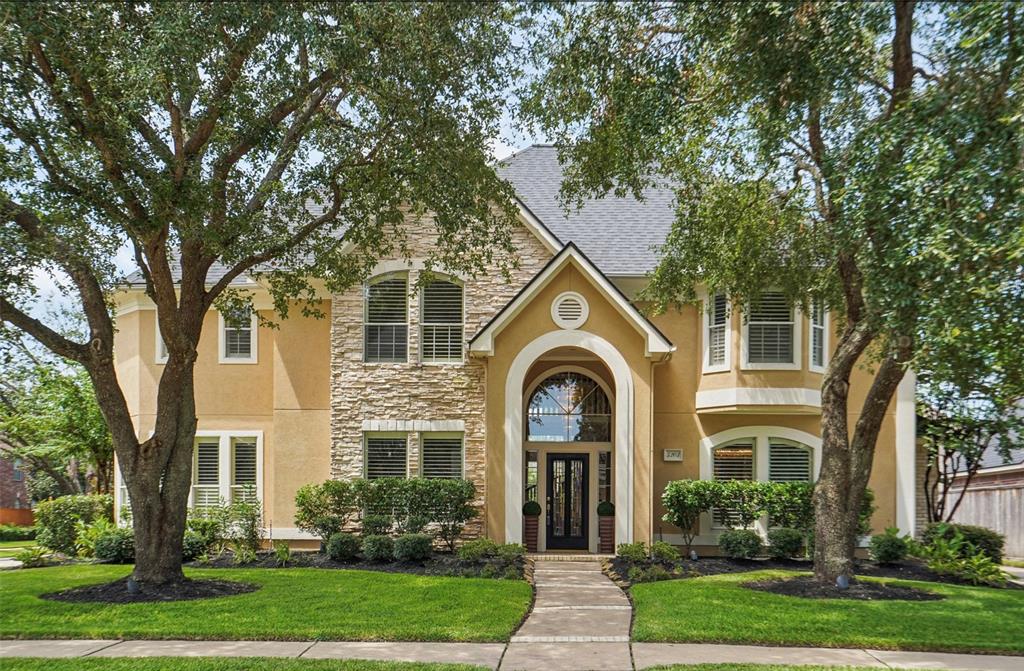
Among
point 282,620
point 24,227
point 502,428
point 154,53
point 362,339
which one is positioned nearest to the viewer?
point 154,53

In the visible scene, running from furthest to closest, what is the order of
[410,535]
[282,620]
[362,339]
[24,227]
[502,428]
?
1. [362,339]
2. [502,428]
3. [410,535]
4. [24,227]
5. [282,620]

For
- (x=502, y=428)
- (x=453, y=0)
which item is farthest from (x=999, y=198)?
(x=502, y=428)

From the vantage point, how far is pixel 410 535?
1739 cm

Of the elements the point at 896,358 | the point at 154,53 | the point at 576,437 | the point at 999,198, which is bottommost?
the point at 576,437

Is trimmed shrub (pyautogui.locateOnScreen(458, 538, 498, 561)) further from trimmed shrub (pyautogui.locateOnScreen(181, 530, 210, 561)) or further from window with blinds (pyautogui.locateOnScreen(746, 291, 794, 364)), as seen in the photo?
window with blinds (pyautogui.locateOnScreen(746, 291, 794, 364))

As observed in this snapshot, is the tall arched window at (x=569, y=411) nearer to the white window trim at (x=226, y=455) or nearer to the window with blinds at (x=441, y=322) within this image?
the window with blinds at (x=441, y=322)

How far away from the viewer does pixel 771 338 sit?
19234 millimetres

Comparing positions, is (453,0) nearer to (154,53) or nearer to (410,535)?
(154,53)

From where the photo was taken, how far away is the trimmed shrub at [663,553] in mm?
16797

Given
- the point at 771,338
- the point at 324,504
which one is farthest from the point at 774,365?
the point at 324,504

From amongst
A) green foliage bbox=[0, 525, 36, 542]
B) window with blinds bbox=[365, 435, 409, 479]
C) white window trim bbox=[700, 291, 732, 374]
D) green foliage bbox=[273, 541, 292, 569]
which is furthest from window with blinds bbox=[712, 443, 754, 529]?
green foliage bbox=[0, 525, 36, 542]

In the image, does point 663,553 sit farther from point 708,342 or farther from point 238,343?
point 238,343

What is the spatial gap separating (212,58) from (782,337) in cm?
1279

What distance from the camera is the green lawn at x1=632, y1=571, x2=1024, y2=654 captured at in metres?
10.6
